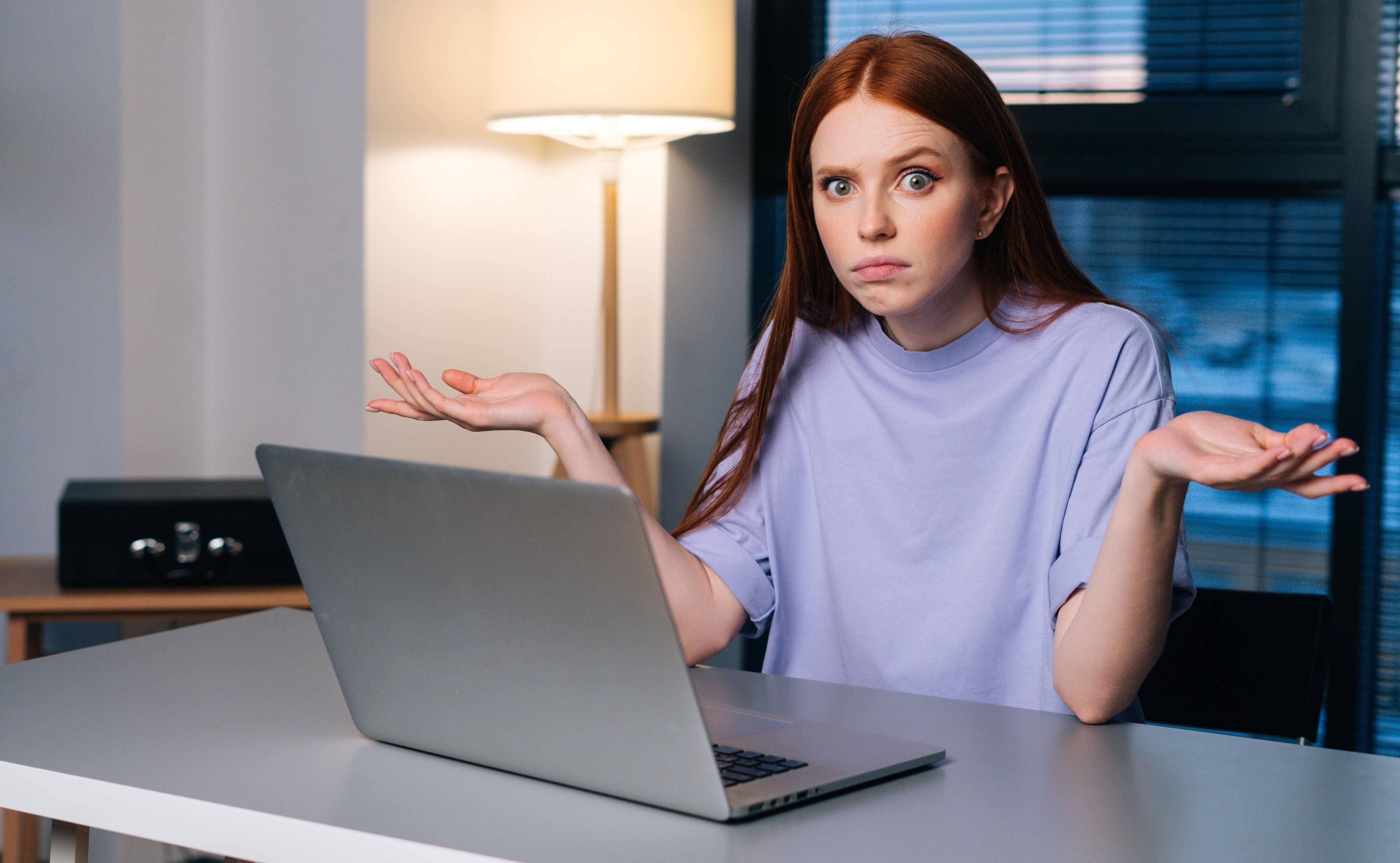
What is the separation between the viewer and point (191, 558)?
1.99 metres

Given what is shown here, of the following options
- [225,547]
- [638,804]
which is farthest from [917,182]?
[225,547]

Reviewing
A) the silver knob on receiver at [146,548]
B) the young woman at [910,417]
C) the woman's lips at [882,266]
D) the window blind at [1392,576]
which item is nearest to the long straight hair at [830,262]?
the young woman at [910,417]

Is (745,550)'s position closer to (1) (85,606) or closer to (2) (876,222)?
(2) (876,222)

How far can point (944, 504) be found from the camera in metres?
1.28

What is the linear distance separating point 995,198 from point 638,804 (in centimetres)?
74

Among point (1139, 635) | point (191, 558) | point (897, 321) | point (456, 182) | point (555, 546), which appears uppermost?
point (456, 182)

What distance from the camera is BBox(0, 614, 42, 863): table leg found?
6.18ft

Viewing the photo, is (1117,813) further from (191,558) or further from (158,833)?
(191,558)

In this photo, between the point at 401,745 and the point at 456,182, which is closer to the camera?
the point at 401,745

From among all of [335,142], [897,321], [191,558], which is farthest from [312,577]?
[335,142]

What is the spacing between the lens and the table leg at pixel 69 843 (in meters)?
0.92

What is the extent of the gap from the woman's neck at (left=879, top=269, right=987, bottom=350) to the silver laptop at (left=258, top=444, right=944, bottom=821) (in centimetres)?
55

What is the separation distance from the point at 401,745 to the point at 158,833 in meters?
0.15

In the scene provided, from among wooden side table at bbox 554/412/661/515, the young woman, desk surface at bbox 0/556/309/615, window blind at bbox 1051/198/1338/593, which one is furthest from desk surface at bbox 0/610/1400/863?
window blind at bbox 1051/198/1338/593
